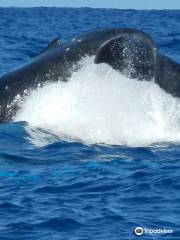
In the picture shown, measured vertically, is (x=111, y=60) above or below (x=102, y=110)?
above

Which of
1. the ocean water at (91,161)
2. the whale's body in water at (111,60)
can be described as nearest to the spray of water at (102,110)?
the ocean water at (91,161)

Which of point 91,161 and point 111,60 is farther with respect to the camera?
point 111,60

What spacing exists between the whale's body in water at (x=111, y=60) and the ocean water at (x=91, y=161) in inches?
8.6

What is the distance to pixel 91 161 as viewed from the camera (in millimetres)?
12250

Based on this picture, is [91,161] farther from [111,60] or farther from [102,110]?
[102,110]

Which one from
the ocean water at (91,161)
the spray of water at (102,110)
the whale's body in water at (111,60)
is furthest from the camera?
the spray of water at (102,110)

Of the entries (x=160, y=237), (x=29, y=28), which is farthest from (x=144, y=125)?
(x=29, y=28)

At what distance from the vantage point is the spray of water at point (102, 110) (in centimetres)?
1380

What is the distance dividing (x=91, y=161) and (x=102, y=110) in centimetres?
226

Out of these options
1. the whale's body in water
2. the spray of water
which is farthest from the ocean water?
the whale's body in water

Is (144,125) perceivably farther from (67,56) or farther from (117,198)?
(117,198)

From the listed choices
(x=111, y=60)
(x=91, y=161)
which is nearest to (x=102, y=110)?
(x=111, y=60)

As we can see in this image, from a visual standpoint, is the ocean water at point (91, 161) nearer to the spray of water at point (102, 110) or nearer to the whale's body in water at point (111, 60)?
the spray of water at point (102, 110)

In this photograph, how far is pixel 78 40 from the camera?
1351 cm
